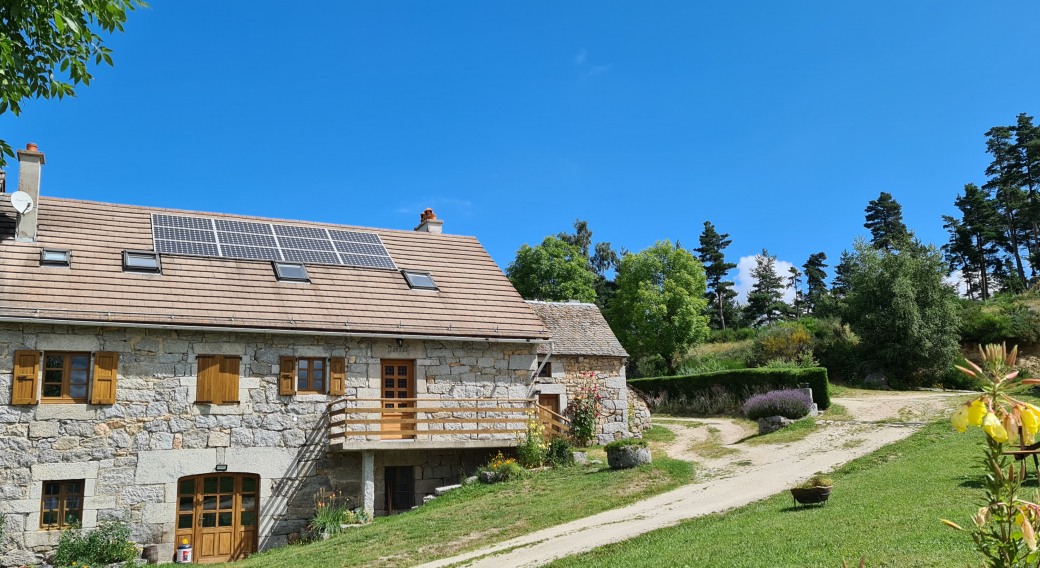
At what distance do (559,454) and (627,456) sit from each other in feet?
6.58

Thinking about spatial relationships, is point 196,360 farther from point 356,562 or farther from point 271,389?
point 356,562

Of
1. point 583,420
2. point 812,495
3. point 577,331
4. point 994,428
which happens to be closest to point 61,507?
point 583,420

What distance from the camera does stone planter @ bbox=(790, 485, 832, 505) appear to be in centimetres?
1155

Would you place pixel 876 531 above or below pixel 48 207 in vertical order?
below

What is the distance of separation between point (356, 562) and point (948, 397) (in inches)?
802

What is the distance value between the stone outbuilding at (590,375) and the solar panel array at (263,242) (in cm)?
547

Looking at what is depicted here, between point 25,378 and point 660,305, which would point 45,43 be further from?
point 660,305

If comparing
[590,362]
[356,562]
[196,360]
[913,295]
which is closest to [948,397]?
[913,295]

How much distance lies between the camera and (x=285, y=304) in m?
17.2

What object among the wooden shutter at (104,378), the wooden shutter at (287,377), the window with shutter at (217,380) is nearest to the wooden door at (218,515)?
the window with shutter at (217,380)

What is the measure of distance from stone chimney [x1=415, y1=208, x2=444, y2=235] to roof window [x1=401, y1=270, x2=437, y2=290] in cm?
349

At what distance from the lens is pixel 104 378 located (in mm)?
15031

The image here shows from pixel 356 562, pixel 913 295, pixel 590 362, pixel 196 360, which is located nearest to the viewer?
pixel 356 562

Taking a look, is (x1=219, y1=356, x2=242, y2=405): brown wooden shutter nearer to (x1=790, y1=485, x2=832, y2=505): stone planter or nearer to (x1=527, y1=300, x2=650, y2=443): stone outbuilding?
(x1=527, y1=300, x2=650, y2=443): stone outbuilding
